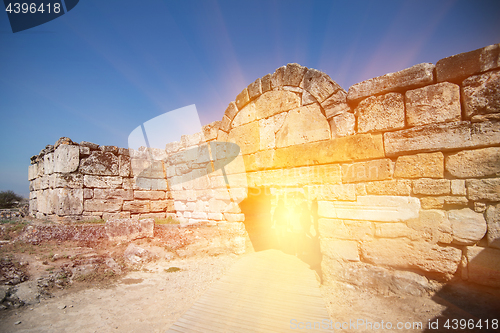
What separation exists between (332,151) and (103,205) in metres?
7.22

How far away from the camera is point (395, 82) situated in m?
3.14

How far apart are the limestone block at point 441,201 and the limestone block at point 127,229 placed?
5110 millimetres

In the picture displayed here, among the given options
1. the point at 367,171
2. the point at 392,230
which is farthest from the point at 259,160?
the point at 392,230

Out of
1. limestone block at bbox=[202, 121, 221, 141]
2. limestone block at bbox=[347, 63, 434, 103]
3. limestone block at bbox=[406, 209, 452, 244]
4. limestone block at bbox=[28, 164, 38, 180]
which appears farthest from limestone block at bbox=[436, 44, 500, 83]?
limestone block at bbox=[28, 164, 38, 180]

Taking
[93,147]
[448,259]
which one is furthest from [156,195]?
[448,259]

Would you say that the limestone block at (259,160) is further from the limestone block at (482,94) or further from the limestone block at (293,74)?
the limestone block at (482,94)

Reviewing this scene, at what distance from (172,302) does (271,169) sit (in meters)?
2.72

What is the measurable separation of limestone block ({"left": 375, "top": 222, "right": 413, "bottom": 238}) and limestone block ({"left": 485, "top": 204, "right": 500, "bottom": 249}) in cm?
73

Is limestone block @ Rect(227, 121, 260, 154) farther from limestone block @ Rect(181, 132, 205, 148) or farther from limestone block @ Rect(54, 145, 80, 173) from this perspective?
limestone block @ Rect(54, 145, 80, 173)

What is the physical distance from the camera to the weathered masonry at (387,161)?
8.56 ft

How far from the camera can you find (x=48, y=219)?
22.1 ft

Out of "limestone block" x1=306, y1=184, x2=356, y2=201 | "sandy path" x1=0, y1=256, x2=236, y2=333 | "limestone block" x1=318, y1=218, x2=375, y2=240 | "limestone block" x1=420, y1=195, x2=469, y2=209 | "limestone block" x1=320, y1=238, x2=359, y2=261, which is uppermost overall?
"limestone block" x1=306, y1=184, x2=356, y2=201

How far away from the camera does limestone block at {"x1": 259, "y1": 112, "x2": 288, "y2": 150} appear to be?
14.4 feet

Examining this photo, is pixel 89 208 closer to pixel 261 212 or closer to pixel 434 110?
pixel 261 212
